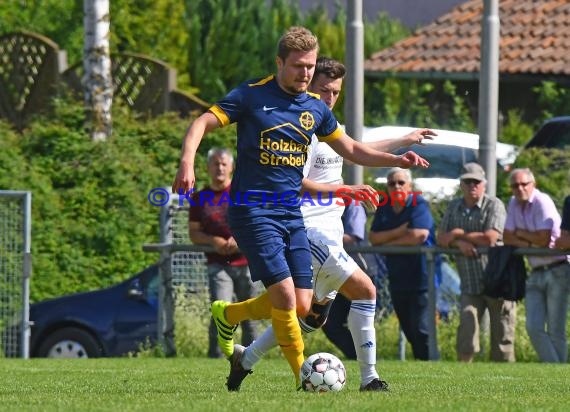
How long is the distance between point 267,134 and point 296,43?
0.57m

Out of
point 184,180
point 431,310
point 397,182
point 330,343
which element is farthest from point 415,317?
point 184,180

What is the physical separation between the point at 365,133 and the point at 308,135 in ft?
45.8

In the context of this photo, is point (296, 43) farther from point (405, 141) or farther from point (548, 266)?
point (548, 266)

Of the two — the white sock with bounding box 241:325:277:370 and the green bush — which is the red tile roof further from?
the white sock with bounding box 241:325:277:370

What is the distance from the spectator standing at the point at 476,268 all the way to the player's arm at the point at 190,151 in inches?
237

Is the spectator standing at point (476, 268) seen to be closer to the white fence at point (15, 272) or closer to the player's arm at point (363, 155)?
the white fence at point (15, 272)

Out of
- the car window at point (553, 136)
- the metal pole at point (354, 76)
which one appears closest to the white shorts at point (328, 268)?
the metal pole at point (354, 76)

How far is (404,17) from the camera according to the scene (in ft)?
131

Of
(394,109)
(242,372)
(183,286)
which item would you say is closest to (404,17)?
(394,109)

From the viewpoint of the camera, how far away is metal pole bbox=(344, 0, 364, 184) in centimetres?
1788

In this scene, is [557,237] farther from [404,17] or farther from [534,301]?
[404,17]

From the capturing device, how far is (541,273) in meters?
14.8

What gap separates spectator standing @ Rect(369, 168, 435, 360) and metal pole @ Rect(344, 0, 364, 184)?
216 cm

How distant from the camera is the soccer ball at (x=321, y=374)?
9.62 m
